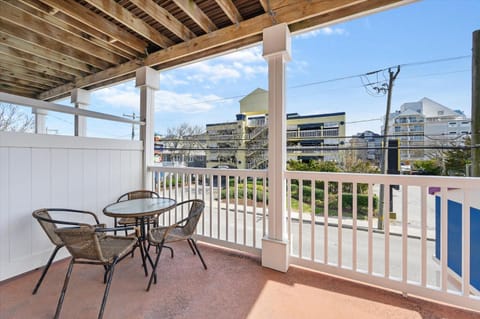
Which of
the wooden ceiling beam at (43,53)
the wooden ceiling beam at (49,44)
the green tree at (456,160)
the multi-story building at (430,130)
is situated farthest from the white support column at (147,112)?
the green tree at (456,160)

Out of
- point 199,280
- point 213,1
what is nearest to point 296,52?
point 213,1

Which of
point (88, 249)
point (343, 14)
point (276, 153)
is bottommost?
point (88, 249)

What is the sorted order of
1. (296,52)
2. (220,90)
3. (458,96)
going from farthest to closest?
(220,90), (458,96), (296,52)

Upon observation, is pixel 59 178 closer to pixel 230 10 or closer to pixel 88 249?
pixel 88 249

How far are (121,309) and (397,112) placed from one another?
4.06 meters

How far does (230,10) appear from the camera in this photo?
2.18 meters

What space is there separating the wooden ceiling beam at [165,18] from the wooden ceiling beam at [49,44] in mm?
1711

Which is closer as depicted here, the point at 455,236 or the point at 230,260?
the point at 455,236

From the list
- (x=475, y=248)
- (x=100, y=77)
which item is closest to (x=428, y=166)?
(x=475, y=248)

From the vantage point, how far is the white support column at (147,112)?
3250 mm

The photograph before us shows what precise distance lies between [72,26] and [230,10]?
195cm

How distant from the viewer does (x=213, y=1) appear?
2.19 metres

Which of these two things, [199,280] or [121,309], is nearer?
[121,309]

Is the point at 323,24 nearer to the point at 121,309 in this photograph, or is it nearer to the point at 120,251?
the point at 120,251
